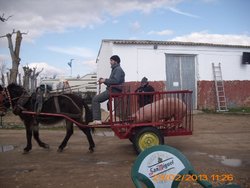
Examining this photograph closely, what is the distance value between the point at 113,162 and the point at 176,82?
494 inches

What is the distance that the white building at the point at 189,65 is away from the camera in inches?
720

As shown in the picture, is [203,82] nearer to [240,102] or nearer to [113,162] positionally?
[240,102]

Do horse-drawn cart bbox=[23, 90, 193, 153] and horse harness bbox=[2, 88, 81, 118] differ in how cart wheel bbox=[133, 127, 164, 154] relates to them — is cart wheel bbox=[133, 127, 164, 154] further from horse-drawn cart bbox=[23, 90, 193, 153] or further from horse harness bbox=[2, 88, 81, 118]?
horse harness bbox=[2, 88, 81, 118]

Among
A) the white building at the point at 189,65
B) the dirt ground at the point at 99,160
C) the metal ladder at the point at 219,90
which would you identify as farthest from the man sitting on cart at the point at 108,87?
the metal ladder at the point at 219,90

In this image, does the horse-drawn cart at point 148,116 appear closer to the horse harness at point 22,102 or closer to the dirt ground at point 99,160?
the dirt ground at point 99,160

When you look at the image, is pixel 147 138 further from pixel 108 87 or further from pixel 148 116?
pixel 108 87

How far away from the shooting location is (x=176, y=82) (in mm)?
18969

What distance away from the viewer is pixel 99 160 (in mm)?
7273

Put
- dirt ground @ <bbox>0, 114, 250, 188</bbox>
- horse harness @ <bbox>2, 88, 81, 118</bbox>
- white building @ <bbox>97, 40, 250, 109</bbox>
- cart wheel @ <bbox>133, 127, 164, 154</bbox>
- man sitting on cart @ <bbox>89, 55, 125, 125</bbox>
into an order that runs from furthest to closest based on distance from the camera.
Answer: white building @ <bbox>97, 40, 250, 109</bbox>
horse harness @ <bbox>2, 88, 81, 118</bbox>
man sitting on cart @ <bbox>89, 55, 125, 125</bbox>
cart wheel @ <bbox>133, 127, 164, 154</bbox>
dirt ground @ <bbox>0, 114, 250, 188</bbox>

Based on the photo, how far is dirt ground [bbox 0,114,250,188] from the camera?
18.6ft

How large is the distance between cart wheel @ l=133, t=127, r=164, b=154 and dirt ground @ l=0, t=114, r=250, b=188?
1.23ft

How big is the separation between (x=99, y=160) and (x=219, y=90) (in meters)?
13.8

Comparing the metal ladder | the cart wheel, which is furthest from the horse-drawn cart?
the metal ladder

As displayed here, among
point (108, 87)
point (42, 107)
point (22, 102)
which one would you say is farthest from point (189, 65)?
point (22, 102)
